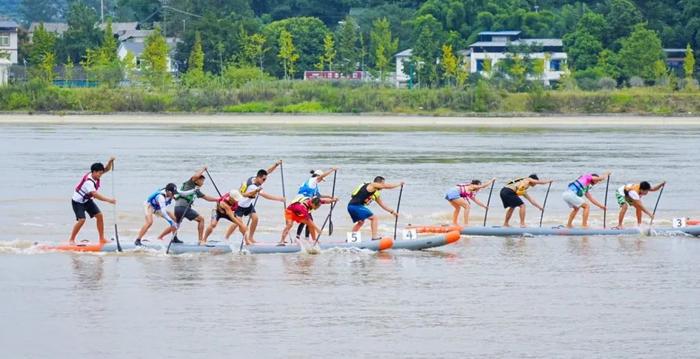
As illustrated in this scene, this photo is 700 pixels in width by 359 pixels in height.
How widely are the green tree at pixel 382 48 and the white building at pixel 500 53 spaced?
2341mm

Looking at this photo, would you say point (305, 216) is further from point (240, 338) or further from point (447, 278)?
point (240, 338)

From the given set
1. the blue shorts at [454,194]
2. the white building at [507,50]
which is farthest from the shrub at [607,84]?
the blue shorts at [454,194]

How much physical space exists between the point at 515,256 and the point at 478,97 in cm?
6882

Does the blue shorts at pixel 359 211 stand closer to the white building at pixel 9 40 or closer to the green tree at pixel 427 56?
the green tree at pixel 427 56

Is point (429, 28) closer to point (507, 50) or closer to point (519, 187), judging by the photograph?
point (507, 50)

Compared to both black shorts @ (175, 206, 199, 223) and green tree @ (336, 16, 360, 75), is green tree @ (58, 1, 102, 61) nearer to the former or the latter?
green tree @ (336, 16, 360, 75)

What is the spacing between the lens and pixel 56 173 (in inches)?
1901

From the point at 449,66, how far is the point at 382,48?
681 cm

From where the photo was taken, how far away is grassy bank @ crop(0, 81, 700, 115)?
96.2 m

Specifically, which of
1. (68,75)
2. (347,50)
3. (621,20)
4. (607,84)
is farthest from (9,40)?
(607,84)

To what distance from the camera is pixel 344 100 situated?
96.9 meters

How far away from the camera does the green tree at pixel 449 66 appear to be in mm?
106250

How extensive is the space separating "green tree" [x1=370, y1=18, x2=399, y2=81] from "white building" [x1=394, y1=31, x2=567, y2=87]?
7.68 feet

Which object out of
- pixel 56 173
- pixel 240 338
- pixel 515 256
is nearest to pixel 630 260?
pixel 515 256
